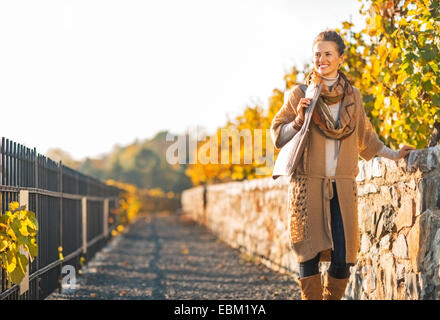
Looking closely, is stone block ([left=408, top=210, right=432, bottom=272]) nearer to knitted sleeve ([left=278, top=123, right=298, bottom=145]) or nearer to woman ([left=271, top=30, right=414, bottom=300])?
woman ([left=271, top=30, right=414, bottom=300])

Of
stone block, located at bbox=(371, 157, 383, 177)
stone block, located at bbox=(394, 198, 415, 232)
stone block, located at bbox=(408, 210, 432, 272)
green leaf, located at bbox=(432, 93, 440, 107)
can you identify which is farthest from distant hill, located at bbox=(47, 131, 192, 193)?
stone block, located at bbox=(408, 210, 432, 272)

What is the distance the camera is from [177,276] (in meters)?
7.60

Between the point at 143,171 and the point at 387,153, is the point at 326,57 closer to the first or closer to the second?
the point at 387,153

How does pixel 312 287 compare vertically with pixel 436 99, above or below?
below

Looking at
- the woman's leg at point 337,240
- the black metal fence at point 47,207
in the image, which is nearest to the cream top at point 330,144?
the woman's leg at point 337,240

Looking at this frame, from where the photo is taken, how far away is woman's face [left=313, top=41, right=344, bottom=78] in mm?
→ 3365

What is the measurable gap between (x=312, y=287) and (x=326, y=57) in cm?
126

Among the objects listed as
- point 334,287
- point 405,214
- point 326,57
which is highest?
point 326,57

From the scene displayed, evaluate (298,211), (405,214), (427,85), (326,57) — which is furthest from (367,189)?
(326,57)

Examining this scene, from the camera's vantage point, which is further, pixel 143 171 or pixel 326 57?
pixel 143 171

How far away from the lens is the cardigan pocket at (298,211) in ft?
10.8
